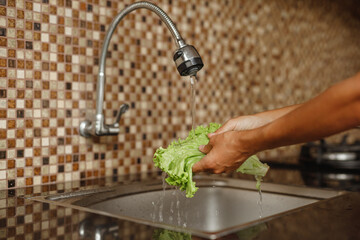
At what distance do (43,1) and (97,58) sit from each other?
0.25 metres

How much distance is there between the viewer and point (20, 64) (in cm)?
120

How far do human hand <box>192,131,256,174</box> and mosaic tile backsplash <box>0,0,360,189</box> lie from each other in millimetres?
559

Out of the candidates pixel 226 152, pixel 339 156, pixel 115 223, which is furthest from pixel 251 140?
pixel 339 156

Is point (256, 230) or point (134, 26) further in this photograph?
point (134, 26)

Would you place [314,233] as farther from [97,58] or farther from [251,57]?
[251,57]

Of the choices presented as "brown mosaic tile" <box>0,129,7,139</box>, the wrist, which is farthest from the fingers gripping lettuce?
"brown mosaic tile" <box>0,129,7,139</box>

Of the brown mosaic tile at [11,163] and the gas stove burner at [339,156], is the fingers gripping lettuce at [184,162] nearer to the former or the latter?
the brown mosaic tile at [11,163]

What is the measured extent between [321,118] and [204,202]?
2.60ft

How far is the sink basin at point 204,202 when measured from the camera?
119cm

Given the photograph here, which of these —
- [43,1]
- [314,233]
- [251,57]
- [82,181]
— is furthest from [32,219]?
[251,57]

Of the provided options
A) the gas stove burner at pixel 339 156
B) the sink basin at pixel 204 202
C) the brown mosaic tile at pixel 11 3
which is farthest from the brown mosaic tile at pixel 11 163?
the gas stove burner at pixel 339 156

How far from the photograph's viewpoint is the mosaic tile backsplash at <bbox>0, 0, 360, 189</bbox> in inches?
47.4

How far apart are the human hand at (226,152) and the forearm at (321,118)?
0.06m

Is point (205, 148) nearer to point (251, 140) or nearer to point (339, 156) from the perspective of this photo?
point (251, 140)
